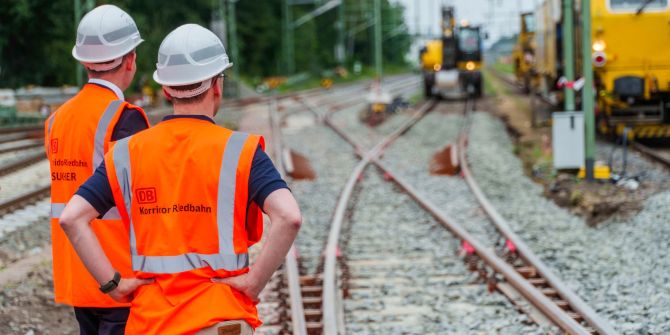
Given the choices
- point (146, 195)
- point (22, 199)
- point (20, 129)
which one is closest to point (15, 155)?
point (22, 199)

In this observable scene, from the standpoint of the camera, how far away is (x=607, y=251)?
30.8 feet

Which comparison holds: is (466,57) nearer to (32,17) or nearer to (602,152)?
(32,17)

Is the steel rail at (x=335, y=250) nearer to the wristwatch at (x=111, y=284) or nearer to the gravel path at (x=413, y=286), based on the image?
the gravel path at (x=413, y=286)

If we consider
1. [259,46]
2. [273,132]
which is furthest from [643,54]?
[259,46]

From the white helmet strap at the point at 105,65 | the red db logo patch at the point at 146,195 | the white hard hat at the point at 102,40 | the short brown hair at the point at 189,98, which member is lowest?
the red db logo patch at the point at 146,195

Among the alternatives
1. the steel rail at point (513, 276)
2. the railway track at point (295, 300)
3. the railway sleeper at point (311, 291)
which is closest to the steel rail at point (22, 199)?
the railway track at point (295, 300)

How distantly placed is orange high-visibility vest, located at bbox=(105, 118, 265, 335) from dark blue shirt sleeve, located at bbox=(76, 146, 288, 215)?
0.07 feet

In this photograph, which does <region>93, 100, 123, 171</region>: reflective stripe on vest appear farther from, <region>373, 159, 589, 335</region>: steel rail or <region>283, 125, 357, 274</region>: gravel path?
<region>283, 125, 357, 274</region>: gravel path

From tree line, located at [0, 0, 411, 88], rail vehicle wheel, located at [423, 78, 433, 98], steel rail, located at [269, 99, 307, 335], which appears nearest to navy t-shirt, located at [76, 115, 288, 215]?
steel rail, located at [269, 99, 307, 335]

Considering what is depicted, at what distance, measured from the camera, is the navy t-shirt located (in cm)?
295

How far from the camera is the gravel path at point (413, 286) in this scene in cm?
686

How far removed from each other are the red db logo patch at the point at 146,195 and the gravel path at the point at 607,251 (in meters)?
4.42

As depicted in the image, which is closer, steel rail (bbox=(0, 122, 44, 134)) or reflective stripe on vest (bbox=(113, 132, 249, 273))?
reflective stripe on vest (bbox=(113, 132, 249, 273))

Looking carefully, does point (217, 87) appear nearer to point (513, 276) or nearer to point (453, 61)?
point (513, 276)
